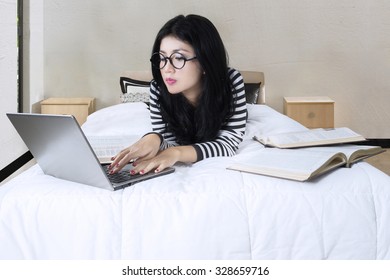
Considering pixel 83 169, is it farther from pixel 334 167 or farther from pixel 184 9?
pixel 184 9

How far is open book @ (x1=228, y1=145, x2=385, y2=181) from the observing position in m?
1.44

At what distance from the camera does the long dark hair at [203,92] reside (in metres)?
1.82

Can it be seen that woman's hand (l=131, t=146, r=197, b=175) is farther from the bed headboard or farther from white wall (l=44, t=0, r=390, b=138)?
white wall (l=44, t=0, r=390, b=138)

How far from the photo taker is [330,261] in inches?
51.9

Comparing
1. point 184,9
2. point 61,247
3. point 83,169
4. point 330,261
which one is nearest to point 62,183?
point 83,169

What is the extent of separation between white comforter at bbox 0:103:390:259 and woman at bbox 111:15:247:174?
273 millimetres

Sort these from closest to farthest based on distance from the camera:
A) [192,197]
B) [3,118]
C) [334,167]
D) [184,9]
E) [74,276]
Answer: [74,276], [192,197], [334,167], [3,118], [184,9]

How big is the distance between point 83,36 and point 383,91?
2553 millimetres

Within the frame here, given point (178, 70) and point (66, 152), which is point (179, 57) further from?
point (66, 152)

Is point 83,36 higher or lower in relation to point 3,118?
higher

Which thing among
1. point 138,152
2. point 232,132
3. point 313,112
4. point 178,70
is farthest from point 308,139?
point 313,112

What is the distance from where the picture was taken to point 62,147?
4.53ft

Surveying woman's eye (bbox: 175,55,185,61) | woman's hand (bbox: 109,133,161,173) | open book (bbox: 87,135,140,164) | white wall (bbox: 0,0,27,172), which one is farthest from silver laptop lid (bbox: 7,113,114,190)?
white wall (bbox: 0,0,27,172)

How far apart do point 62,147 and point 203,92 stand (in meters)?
0.66
